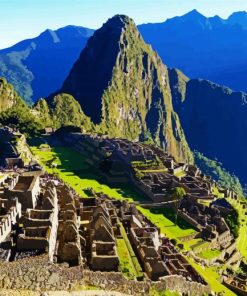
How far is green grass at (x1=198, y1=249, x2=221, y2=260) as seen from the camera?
59969mm

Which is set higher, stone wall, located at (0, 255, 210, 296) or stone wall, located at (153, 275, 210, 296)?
stone wall, located at (0, 255, 210, 296)

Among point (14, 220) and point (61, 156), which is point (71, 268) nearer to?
point (14, 220)

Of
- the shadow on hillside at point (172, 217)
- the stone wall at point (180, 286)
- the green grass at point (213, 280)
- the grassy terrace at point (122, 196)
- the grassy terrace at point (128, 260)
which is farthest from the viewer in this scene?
the shadow on hillside at point (172, 217)

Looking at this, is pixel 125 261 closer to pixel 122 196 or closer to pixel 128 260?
pixel 128 260

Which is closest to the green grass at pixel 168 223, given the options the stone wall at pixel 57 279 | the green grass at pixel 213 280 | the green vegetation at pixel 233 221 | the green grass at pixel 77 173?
the green grass at pixel 77 173

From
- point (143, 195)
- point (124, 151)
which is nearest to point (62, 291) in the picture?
point (143, 195)

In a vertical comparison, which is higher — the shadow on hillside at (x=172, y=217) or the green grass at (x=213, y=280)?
the shadow on hillside at (x=172, y=217)

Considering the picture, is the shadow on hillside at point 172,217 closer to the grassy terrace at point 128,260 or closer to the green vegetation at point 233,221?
the green vegetation at point 233,221

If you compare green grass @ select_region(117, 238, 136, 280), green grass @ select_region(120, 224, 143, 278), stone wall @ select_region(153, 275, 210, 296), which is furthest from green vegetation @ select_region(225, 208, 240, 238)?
green grass @ select_region(117, 238, 136, 280)

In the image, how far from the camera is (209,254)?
61312 mm

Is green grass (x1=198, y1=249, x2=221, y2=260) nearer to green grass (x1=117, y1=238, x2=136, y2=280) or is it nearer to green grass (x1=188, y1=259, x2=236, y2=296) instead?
green grass (x1=188, y1=259, x2=236, y2=296)

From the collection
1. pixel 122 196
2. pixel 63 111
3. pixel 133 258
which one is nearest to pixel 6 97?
pixel 63 111

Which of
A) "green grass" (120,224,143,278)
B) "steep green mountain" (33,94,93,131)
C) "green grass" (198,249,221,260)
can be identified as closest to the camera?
"green grass" (120,224,143,278)

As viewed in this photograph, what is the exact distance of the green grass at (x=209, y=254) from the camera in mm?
59969
